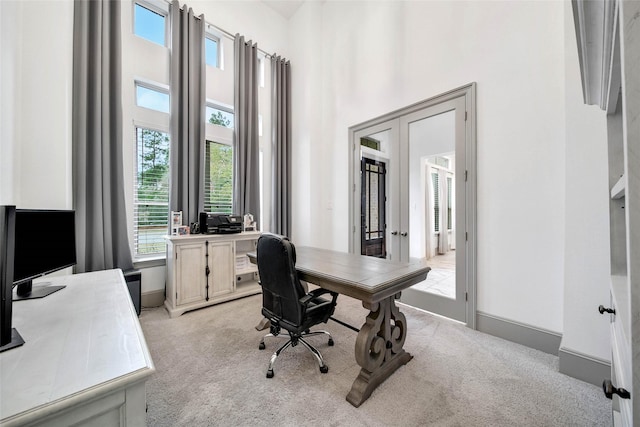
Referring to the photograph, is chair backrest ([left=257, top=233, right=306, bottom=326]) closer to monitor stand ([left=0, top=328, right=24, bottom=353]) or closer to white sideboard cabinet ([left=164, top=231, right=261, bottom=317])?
monitor stand ([left=0, top=328, right=24, bottom=353])

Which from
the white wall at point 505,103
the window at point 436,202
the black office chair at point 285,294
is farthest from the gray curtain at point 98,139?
the window at point 436,202

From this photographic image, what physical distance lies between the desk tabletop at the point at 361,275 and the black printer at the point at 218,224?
58.7 inches

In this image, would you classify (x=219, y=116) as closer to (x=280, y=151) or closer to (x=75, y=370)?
(x=280, y=151)

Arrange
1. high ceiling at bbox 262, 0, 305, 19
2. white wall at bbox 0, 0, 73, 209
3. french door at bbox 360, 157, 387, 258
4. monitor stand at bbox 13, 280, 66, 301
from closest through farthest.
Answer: monitor stand at bbox 13, 280, 66, 301
white wall at bbox 0, 0, 73, 209
french door at bbox 360, 157, 387, 258
high ceiling at bbox 262, 0, 305, 19

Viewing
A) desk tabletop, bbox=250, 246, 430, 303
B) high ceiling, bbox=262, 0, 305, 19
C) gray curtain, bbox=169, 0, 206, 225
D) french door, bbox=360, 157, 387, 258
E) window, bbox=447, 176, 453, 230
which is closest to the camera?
desk tabletop, bbox=250, 246, 430, 303

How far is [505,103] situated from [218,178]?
3682 mm

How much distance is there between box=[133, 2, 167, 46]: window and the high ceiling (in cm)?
182

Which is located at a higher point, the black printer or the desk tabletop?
the black printer

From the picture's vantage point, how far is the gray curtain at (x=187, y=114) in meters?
3.22

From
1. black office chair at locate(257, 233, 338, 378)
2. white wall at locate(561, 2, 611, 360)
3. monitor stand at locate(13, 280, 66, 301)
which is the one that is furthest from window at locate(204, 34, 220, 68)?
white wall at locate(561, 2, 611, 360)

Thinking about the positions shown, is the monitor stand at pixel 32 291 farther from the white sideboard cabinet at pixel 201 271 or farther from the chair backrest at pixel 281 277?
the white sideboard cabinet at pixel 201 271

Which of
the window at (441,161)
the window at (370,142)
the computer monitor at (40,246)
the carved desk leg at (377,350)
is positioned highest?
the window at (370,142)

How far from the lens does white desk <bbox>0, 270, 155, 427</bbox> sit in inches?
24.5

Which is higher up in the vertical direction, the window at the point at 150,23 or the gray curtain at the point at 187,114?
the window at the point at 150,23
